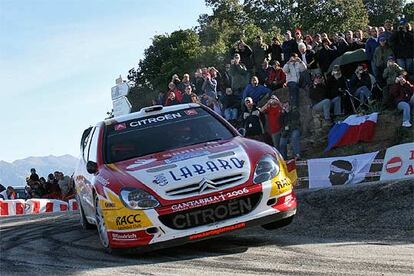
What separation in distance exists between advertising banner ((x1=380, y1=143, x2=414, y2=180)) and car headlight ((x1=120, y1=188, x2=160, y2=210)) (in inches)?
298

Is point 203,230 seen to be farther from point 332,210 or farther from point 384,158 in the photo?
point 384,158

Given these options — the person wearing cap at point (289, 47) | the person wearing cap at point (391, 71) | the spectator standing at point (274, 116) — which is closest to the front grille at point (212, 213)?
the person wearing cap at point (391, 71)

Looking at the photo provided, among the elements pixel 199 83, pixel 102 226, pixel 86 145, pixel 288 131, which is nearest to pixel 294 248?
pixel 102 226

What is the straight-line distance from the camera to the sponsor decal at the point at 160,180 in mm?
6653

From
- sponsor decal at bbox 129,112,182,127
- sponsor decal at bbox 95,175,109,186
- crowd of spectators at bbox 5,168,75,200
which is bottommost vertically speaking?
crowd of spectators at bbox 5,168,75,200

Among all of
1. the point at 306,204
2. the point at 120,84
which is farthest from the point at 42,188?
the point at 306,204

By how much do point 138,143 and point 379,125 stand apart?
30.2 feet

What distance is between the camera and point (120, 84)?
19.2m

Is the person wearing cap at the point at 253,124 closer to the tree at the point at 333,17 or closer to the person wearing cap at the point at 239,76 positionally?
the person wearing cap at the point at 239,76

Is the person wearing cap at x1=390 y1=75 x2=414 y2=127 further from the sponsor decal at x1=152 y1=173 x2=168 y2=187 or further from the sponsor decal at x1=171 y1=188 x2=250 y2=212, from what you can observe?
the sponsor decal at x1=152 y1=173 x2=168 y2=187

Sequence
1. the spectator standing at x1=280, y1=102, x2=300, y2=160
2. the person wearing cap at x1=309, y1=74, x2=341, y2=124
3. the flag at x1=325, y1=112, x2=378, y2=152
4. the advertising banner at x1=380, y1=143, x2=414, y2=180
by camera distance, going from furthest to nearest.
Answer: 1. the person wearing cap at x1=309, y1=74, x2=341, y2=124
2. the spectator standing at x1=280, y1=102, x2=300, y2=160
3. the flag at x1=325, y1=112, x2=378, y2=152
4. the advertising banner at x1=380, y1=143, x2=414, y2=180

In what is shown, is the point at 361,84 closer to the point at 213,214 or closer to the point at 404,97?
the point at 404,97

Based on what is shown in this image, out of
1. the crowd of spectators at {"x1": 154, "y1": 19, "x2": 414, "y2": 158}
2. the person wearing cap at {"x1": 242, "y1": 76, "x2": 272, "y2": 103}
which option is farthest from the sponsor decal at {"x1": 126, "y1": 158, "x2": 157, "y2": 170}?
the person wearing cap at {"x1": 242, "y1": 76, "x2": 272, "y2": 103}

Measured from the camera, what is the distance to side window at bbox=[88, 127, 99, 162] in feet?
26.7
